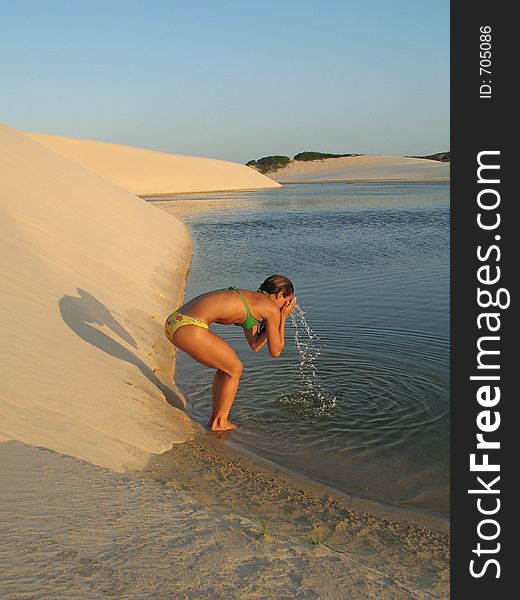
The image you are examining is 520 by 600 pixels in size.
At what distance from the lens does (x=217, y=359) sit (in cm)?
582

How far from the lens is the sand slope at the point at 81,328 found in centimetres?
522

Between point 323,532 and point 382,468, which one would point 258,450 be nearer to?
point 382,468

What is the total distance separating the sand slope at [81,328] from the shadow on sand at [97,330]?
0.08 ft

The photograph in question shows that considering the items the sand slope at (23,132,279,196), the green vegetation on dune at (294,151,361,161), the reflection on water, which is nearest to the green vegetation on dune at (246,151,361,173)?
the green vegetation on dune at (294,151,361,161)

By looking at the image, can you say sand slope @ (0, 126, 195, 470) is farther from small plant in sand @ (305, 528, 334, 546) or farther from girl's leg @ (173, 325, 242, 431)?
small plant in sand @ (305, 528, 334, 546)

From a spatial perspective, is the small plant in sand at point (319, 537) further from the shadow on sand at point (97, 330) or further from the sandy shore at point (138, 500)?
the shadow on sand at point (97, 330)

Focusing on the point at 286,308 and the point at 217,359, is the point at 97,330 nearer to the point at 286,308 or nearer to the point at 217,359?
the point at 217,359

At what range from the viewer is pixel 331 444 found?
601 centimetres

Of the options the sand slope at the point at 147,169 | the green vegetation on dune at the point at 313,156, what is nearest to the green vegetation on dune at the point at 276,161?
the green vegetation on dune at the point at 313,156

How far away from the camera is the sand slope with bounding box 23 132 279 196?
257 ft

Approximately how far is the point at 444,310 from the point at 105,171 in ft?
235

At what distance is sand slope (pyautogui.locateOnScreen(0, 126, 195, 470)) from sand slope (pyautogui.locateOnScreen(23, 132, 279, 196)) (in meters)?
60.7

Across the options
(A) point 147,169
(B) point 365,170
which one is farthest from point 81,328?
(B) point 365,170

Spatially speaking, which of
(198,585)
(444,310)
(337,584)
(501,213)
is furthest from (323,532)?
(444,310)
